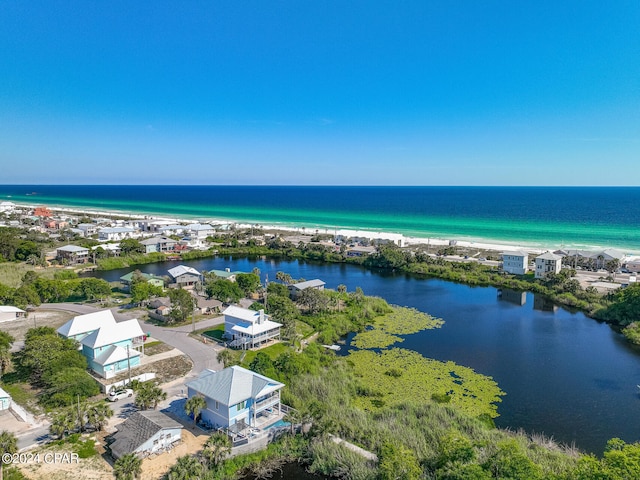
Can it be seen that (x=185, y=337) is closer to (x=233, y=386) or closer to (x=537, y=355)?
(x=233, y=386)

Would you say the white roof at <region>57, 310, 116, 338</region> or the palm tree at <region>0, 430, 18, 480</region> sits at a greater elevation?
the white roof at <region>57, 310, 116, 338</region>

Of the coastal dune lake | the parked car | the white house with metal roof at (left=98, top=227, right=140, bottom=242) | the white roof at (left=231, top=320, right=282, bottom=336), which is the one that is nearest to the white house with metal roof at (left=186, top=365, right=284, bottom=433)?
the parked car

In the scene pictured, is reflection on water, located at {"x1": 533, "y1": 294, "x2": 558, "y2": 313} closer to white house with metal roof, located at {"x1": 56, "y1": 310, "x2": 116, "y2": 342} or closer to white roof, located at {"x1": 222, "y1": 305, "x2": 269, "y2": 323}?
white roof, located at {"x1": 222, "y1": 305, "x2": 269, "y2": 323}

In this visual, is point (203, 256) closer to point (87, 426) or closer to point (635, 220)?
point (87, 426)

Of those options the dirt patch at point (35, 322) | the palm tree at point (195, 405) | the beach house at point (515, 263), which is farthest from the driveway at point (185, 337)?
the beach house at point (515, 263)

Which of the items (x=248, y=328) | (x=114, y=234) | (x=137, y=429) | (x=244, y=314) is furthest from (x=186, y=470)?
(x=114, y=234)
